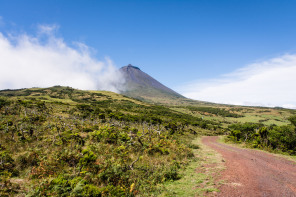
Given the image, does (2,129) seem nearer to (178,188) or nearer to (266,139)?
(178,188)

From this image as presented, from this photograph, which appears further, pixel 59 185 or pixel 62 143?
pixel 62 143

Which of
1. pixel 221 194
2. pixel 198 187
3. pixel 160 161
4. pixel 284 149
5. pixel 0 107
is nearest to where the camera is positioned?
pixel 221 194

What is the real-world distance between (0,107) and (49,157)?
2068 cm

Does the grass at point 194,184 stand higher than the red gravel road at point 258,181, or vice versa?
the red gravel road at point 258,181

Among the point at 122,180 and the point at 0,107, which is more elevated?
the point at 0,107

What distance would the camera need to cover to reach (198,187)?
671 centimetres

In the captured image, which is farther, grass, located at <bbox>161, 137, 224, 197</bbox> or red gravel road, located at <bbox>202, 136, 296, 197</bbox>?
grass, located at <bbox>161, 137, 224, 197</bbox>

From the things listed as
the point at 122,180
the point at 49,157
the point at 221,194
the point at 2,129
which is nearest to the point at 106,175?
the point at 122,180

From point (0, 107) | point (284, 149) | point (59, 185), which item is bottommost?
point (284, 149)

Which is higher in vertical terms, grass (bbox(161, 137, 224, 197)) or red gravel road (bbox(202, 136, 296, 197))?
red gravel road (bbox(202, 136, 296, 197))

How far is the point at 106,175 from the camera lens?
6961 mm

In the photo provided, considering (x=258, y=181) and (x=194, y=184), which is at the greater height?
(x=258, y=181)

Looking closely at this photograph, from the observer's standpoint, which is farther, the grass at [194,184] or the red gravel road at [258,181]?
the grass at [194,184]

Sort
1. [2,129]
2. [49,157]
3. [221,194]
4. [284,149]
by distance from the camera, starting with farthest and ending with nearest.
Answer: [284,149]
[2,129]
[49,157]
[221,194]
